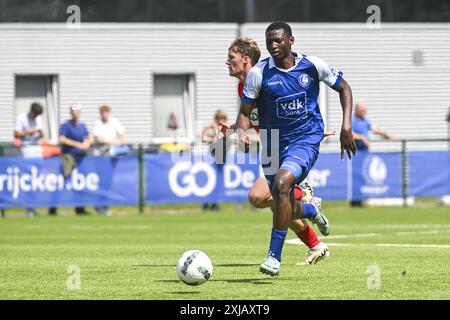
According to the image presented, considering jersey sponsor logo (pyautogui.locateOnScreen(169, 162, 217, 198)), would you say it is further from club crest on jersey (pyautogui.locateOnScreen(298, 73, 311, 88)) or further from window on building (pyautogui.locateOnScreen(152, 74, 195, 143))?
club crest on jersey (pyautogui.locateOnScreen(298, 73, 311, 88))

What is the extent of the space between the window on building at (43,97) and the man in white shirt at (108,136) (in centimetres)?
548

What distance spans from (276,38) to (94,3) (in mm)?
20893

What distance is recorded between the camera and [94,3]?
105ft

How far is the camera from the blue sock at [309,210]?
1254cm

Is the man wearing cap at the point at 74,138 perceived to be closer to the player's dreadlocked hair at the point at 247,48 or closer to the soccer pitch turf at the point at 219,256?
the soccer pitch turf at the point at 219,256

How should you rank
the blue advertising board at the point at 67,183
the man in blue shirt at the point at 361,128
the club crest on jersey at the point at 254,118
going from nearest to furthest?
the club crest on jersey at the point at 254,118 < the blue advertising board at the point at 67,183 < the man in blue shirt at the point at 361,128

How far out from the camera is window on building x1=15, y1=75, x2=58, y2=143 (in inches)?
1260

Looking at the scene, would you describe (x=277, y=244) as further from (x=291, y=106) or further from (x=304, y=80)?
(x=304, y=80)

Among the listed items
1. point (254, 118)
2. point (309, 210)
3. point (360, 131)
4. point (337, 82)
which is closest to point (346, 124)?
point (337, 82)

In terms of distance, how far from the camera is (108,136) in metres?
26.7

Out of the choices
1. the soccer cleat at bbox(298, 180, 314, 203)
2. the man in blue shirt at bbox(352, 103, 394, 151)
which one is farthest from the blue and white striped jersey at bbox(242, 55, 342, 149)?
the man in blue shirt at bbox(352, 103, 394, 151)

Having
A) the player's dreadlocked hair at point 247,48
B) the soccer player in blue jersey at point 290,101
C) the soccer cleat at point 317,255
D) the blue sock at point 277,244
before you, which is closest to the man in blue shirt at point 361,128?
the player's dreadlocked hair at point 247,48
